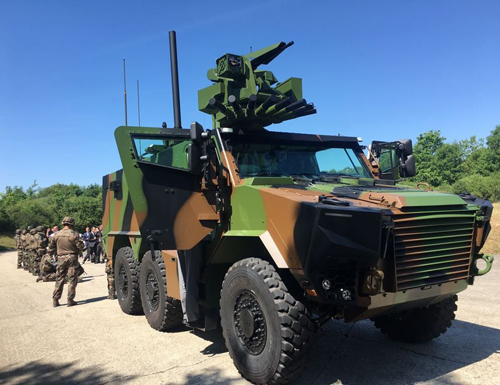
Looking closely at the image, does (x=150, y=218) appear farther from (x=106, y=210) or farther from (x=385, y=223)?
(x=106, y=210)

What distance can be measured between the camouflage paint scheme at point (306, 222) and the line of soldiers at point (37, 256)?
317 inches

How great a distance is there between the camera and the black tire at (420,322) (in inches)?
170

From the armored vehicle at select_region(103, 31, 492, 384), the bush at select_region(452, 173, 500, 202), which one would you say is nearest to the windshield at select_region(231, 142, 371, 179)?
the armored vehicle at select_region(103, 31, 492, 384)

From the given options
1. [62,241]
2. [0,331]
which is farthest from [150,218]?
[62,241]

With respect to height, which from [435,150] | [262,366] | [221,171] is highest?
[435,150]

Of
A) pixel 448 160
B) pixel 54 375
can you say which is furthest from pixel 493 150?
pixel 54 375

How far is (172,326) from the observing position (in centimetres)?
544

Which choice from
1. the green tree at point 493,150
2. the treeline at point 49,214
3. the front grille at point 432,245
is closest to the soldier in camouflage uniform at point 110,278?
the front grille at point 432,245

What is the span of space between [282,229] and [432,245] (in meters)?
1.25

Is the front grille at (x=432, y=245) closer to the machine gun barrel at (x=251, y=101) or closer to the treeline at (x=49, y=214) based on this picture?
the machine gun barrel at (x=251, y=101)

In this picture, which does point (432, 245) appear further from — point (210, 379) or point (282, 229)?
point (210, 379)

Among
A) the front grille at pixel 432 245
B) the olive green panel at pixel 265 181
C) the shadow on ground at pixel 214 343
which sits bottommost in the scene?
the shadow on ground at pixel 214 343

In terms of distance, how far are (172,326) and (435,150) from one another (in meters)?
46.9

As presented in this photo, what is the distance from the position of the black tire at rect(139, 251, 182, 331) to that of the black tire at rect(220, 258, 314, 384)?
1.48 meters
